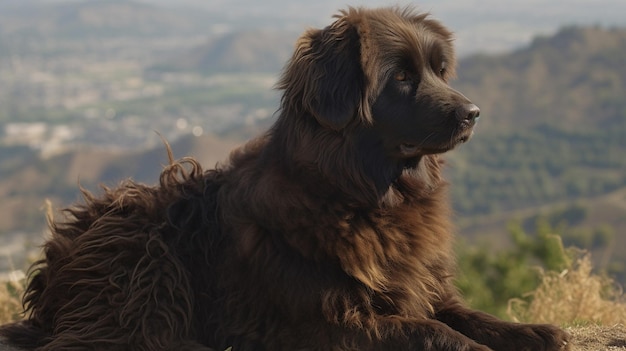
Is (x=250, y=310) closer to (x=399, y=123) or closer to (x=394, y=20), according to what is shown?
(x=399, y=123)

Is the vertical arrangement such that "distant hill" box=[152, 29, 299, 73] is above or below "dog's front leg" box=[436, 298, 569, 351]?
above

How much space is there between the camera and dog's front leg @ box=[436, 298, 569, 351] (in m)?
4.08

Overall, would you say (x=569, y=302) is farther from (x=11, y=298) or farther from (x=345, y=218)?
(x=11, y=298)

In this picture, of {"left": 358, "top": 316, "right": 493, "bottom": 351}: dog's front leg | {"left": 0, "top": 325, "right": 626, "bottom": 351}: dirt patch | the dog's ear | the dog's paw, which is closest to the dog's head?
the dog's ear

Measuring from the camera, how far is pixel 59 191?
70.8 metres

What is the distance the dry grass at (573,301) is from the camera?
643cm

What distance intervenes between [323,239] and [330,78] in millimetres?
853

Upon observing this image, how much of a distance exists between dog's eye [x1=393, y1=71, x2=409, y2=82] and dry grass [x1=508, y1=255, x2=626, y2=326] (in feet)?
9.71

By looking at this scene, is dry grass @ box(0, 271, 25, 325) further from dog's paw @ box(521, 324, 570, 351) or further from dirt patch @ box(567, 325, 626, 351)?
dirt patch @ box(567, 325, 626, 351)

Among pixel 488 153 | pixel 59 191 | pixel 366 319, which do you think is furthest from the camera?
pixel 488 153

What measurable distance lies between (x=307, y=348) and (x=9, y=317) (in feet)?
12.8

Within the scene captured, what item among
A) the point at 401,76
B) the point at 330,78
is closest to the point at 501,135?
the point at 401,76

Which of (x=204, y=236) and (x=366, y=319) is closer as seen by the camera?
(x=366, y=319)

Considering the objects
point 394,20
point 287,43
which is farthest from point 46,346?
point 287,43
